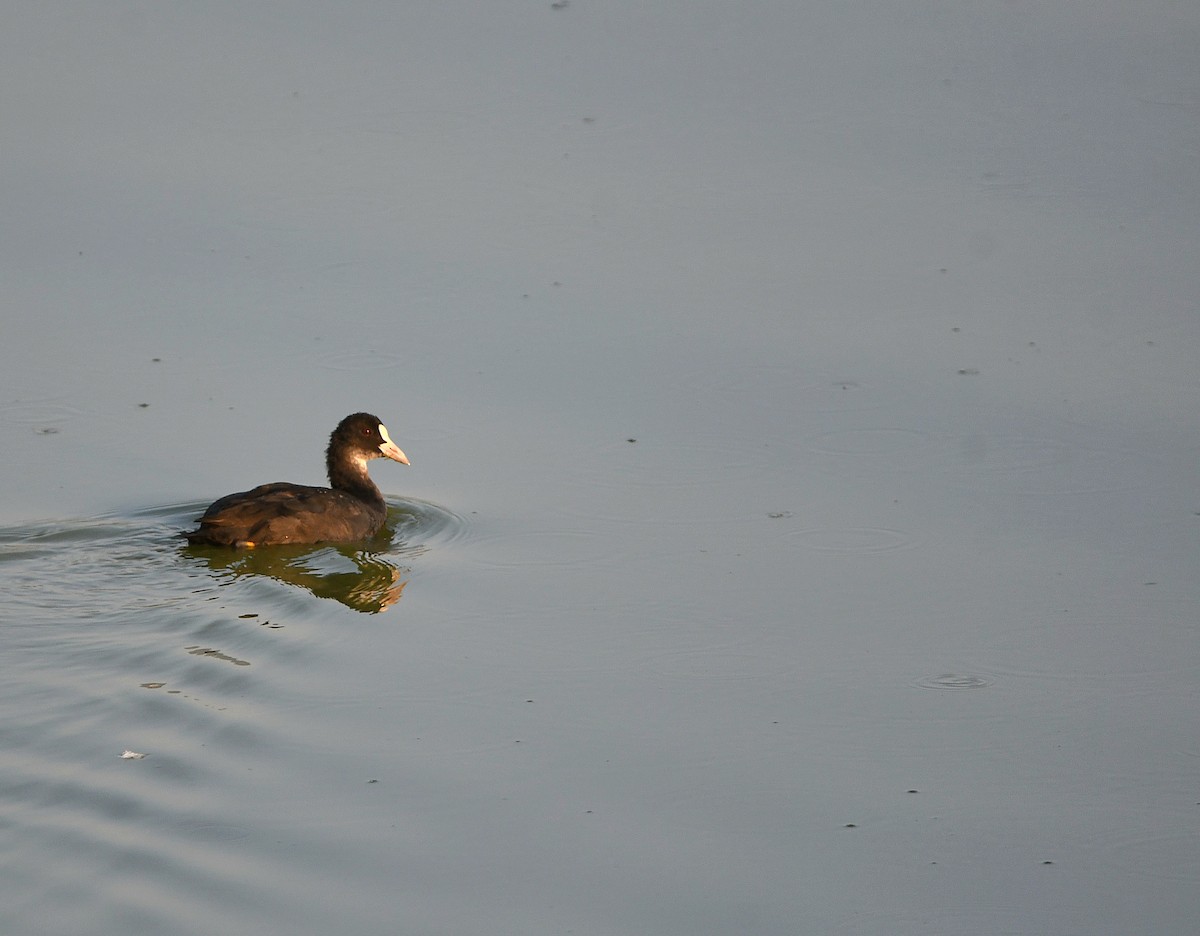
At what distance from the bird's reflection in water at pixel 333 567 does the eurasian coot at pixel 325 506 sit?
8cm

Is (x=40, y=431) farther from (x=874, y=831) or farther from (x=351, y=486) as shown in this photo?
(x=874, y=831)

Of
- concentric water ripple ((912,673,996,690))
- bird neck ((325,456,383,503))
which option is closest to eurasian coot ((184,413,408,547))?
bird neck ((325,456,383,503))

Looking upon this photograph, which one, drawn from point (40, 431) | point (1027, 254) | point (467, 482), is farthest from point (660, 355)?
point (40, 431)

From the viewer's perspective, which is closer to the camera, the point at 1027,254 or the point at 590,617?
the point at 590,617

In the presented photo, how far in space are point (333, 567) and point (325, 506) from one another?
1.10ft

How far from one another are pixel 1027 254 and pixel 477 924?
7654 millimetres

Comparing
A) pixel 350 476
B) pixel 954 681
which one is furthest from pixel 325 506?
pixel 954 681

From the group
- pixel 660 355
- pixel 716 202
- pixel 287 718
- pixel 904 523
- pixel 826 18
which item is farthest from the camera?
pixel 826 18

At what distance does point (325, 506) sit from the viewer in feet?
32.6

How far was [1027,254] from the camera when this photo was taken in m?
12.2

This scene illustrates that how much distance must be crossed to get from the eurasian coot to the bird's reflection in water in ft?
0.26

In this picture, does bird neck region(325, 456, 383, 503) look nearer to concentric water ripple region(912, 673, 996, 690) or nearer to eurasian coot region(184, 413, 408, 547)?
eurasian coot region(184, 413, 408, 547)

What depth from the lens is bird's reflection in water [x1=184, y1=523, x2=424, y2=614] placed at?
9305mm

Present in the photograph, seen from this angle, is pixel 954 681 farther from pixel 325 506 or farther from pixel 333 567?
pixel 325 506
